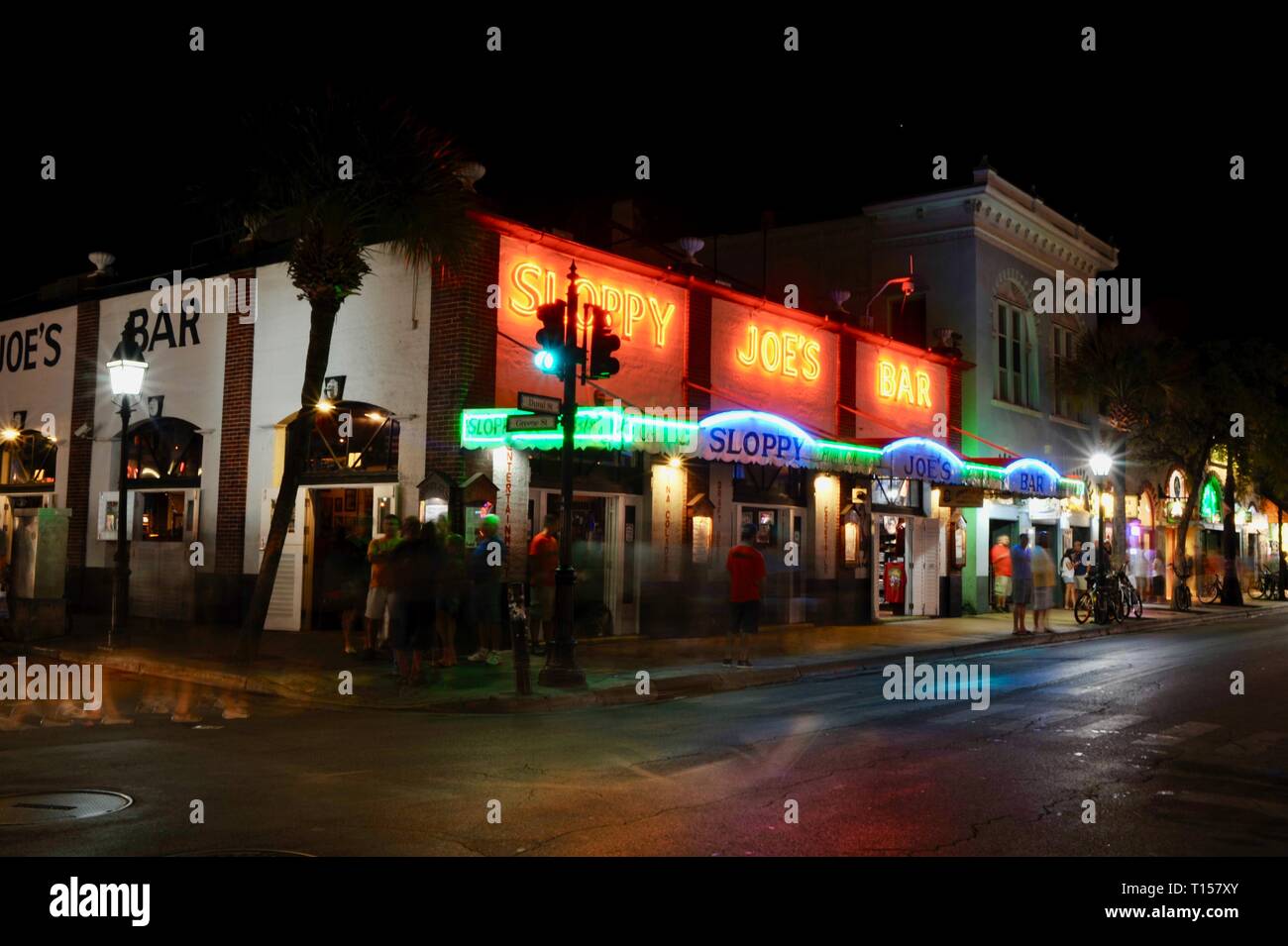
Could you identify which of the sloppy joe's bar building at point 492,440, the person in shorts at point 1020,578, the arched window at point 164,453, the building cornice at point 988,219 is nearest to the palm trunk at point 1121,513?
the building cornice at point 988,219

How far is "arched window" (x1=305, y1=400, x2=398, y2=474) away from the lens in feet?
56.0

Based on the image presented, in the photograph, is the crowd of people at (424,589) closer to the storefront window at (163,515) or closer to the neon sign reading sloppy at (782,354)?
the storefront window at (163,515)

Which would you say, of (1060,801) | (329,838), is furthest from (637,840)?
(1060,801)

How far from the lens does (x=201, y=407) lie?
19750mm

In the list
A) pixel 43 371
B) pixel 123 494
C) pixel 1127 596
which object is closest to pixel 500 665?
pixel 123 494

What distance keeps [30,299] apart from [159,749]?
1851cm

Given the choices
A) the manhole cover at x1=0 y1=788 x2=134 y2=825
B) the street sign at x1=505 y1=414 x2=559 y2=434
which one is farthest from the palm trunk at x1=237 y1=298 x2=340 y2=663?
the manhole cover at x1=0 y1=788 x2=134 y2=825

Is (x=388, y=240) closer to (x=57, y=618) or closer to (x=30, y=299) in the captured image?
(x=57, y=618)

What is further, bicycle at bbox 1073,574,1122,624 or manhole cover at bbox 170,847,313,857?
bicycle at bbox 1073,574,1122,624

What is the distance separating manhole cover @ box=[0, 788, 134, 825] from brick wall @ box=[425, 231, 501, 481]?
8871 mm

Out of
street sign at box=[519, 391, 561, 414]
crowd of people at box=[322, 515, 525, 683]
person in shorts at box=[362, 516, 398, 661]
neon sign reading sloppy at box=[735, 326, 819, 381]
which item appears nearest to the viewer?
crowd of people at box=[322, 515, 525, 683]

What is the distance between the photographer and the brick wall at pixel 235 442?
18.8m

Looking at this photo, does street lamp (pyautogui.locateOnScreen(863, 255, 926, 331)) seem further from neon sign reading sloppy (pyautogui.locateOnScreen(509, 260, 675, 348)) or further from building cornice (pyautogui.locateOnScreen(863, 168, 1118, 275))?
neon sign reading sloppy (pyautogui.locateOnScreen(509, 260, 675, 348))

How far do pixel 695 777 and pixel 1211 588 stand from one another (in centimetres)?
3461
